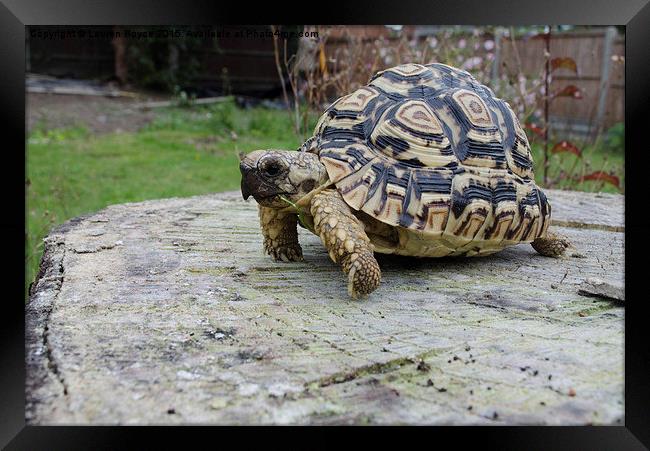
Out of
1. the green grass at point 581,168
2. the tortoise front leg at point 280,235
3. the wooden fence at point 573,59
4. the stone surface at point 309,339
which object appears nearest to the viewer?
the stone surface at point 309,339

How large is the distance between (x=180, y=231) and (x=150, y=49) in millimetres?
6915

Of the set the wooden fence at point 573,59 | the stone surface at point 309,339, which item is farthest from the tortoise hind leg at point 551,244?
the wooden fence at point 573,59

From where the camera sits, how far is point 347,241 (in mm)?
1891

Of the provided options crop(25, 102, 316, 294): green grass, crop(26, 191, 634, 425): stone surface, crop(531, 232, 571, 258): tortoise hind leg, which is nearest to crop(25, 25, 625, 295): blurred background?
crop(25, 102, 316, 294): green grass

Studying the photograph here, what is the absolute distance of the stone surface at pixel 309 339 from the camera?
1.26m

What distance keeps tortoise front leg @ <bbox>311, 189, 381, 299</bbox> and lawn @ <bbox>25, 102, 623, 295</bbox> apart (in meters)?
2.32

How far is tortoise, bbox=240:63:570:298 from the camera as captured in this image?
1.97 meters

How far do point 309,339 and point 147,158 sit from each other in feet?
15.8

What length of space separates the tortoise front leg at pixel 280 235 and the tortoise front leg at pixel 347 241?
26cm
